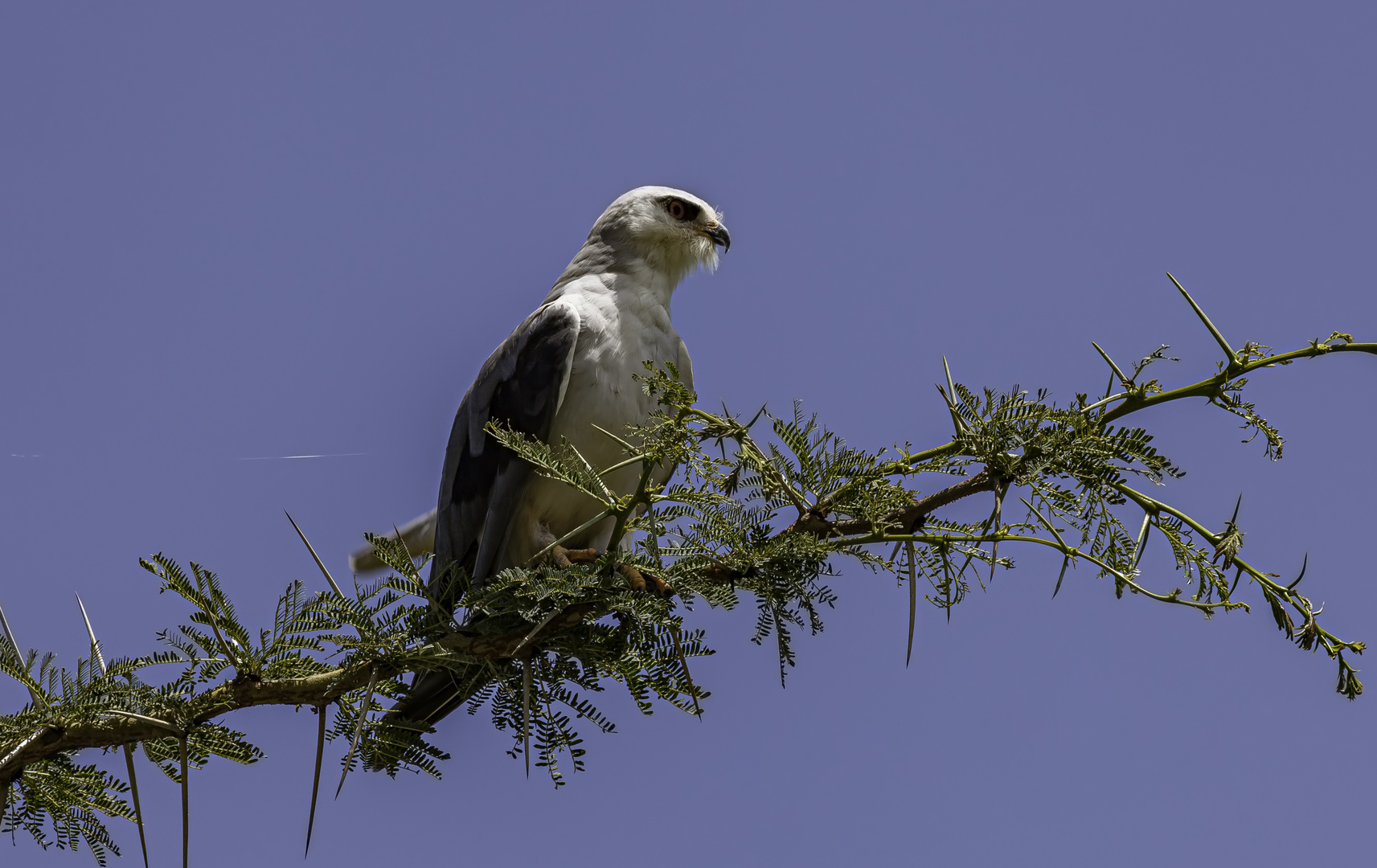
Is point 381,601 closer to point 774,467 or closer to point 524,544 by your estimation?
point 774,467

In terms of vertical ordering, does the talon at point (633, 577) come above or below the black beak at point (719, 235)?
below

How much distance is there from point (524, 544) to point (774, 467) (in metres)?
2.53

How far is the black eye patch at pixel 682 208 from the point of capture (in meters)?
6.55

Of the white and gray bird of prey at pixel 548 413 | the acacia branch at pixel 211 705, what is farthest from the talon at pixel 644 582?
the white and gray bird of prey at pixel 548 413

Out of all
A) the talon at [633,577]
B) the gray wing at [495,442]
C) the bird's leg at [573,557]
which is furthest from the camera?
the gray wing at [495,442]

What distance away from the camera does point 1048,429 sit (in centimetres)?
298

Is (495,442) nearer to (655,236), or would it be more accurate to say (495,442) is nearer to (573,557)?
(573,557)

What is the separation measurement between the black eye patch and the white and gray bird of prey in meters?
0.63

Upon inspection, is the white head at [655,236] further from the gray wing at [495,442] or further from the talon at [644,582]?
the talon at [644,582]

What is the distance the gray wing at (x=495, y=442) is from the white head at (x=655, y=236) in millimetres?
713

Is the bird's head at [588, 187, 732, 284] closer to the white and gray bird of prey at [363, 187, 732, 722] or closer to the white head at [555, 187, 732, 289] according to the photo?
the white head at [555, 187, 732, 289]

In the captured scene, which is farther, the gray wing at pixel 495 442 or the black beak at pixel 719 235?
the black beak at pixel 719 235

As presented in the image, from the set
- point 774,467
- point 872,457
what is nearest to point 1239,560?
point 872,457

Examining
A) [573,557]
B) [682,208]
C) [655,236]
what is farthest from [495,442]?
[682,208]
